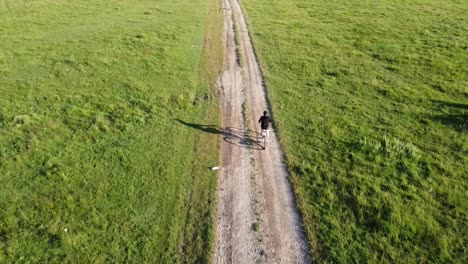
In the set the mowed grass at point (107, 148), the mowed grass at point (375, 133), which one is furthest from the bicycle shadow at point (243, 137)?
the mowed grass at point (375, 133)

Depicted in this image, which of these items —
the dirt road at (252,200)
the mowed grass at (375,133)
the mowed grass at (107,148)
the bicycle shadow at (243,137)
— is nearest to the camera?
the dirt road at (252,200)

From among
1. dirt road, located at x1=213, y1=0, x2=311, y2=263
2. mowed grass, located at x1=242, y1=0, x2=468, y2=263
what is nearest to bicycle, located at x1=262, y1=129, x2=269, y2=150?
dirt road, located at x1=213, y1=0, x2=311, y2=263

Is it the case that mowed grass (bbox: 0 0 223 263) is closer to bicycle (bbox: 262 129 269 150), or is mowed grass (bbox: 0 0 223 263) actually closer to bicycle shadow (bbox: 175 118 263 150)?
bicycle shadow (bbox: 175 118 263 150)

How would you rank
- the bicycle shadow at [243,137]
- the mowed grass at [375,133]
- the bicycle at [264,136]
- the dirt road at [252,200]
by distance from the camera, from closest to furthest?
1. the dirt road at [252,200]
2. the mowed grass at [375,133]
3. the bicycle at [264,136]
4. the bicycle shadow at [243,137]

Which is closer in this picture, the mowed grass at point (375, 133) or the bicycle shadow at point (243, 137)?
the mowed grass at point (375, 133)

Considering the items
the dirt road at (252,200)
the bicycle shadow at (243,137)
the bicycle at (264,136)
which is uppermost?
the bicycle at (264,136)

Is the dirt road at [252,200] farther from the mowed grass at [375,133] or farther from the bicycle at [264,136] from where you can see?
the mowed grass at [375,133]

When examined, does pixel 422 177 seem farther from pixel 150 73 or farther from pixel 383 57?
pixel 150 73
